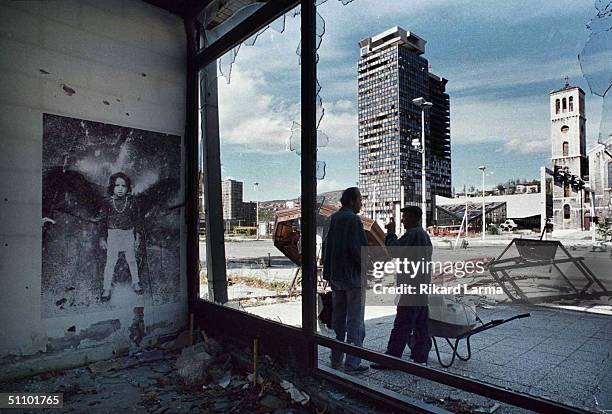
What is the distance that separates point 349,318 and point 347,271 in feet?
1.38

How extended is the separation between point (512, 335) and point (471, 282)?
1393mm

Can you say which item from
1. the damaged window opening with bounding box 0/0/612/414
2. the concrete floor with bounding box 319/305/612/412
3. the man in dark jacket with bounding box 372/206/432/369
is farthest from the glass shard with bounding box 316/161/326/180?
the concrete floor with bounding box 319/305/612/412

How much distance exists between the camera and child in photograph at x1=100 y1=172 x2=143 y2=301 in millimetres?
3678

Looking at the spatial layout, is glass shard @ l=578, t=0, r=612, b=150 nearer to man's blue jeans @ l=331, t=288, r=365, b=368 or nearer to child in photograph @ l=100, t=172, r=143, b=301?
man's blue jeans @ l=331, t=288, r=365, b=368

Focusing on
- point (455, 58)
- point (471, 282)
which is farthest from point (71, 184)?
point (471, 282)

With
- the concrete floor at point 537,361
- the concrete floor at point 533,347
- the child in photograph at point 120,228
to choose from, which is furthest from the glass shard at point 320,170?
the child in photograph at point 120,228

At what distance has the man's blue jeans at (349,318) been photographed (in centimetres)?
331

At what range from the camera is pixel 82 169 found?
354cm

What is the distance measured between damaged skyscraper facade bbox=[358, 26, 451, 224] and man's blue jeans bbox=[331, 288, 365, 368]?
86 centimetres

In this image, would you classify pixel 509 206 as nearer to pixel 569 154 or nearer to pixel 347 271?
pixel 569 154

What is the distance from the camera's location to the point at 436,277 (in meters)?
4.25

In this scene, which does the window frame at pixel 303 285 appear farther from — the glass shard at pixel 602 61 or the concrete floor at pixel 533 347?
the glass shard at pixel 602 61

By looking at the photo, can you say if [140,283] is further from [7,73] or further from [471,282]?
[471,282]
